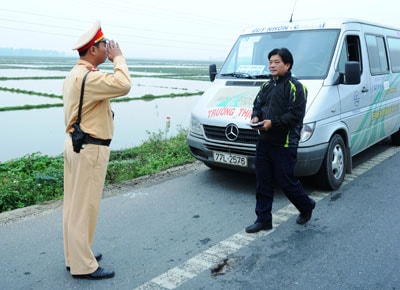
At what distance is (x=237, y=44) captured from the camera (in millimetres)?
6066

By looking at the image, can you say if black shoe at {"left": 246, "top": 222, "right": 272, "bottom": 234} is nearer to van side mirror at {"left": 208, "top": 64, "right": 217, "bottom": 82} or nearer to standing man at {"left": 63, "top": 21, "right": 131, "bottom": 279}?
→ standing man at {"left": 63, "top": 21, "right": 131, "bottom": 279}

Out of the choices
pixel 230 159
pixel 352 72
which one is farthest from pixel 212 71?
pixel 352 72

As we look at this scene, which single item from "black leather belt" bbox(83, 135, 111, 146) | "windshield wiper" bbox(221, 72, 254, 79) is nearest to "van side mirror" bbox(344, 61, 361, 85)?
"windshield wiper" bbox(221, 72, 254, 79)

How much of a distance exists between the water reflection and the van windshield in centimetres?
477

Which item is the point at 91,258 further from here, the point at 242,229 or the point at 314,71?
the point at 314,71

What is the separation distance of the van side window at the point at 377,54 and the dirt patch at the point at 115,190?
3.03 metres

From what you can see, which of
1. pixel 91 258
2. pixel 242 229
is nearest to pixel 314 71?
pixel 242 229

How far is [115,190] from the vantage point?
17.7 feet

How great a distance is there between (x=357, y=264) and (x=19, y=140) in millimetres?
9818

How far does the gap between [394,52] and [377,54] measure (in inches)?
38.6

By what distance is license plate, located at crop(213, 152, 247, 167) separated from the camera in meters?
4.83

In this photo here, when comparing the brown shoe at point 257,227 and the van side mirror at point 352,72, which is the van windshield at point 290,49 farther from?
the brown shoe at point 257,227

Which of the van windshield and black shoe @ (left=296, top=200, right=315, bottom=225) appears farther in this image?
the van windshield

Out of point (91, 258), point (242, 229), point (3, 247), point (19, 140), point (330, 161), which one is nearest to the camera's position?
point (91, 258)
